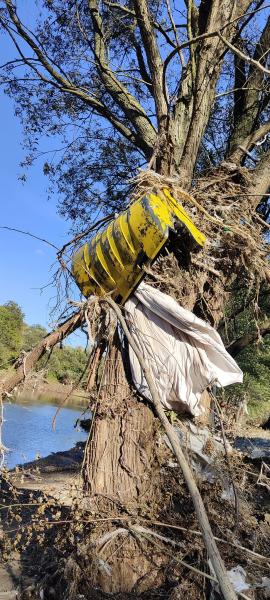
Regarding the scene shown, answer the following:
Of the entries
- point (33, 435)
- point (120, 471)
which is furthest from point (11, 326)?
point (120, 471)

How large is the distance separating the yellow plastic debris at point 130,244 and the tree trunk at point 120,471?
1.40 feet

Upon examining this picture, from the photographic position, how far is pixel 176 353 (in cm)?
339

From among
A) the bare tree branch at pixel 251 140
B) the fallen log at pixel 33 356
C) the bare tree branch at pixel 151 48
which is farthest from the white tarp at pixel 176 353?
the bare tree branch at pixel 251 140

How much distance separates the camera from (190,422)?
12.9 ft

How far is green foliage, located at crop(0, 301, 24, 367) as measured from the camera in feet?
113

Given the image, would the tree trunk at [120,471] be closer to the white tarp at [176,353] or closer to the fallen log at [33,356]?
the white tarp at [176,353]

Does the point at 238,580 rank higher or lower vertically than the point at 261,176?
lower

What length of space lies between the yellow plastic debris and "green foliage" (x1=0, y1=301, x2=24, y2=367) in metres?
30.4

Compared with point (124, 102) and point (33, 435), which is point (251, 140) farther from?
point (33, 435)

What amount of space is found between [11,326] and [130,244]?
36513mm

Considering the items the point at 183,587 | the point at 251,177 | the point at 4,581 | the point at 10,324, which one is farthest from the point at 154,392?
the point at 10,324

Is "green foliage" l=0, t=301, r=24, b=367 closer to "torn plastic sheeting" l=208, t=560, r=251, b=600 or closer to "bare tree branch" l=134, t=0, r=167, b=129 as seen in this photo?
"bare tree branch" l=134, t=0, r=167, b=129

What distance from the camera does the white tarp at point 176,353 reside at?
10.9 ft

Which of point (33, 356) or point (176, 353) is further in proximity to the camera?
point (33, 356)
